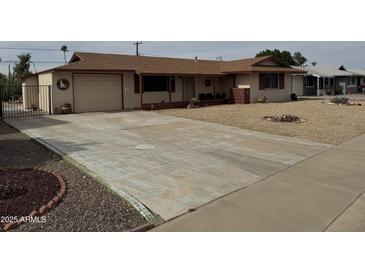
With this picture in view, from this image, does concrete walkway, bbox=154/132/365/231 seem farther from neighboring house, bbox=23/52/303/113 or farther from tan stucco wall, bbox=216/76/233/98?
tan stucco wall, bbox=216/76/233/98

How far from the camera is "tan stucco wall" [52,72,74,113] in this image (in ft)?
62.1

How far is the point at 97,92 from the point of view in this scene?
2070 centimetres

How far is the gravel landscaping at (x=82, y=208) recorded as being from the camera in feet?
14.2

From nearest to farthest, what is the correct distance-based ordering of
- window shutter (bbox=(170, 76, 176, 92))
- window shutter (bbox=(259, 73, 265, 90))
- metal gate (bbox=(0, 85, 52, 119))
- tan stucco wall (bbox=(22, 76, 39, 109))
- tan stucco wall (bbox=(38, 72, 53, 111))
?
metal gate (bbox=(0, 85, 52, 119))
tan stucco wall (bbox=(38, 72, 53, 111))
tan stucco wall (bbox=(22, 76, 39, 109))
window shutter (bbox=(170, 76, 176, 92))
window shutter (bbox=(259, 73, 265, 90))

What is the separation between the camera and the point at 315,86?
4006cm

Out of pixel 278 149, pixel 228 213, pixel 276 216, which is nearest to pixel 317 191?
pixel 276 216

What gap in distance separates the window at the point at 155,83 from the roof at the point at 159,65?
0.68m

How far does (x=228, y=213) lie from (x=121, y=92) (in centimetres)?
1793

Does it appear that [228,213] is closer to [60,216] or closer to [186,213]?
[186,213]

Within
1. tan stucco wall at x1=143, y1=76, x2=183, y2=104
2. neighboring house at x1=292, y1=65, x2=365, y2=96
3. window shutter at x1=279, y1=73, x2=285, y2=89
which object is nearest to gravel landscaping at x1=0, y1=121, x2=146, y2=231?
tan stucco wall at x1=143, y1=76, x2=183, y2=104

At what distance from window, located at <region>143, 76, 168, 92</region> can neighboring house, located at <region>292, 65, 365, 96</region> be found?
18951 mm

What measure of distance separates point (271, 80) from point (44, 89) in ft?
56.6

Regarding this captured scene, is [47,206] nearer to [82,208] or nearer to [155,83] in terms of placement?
[82,208]

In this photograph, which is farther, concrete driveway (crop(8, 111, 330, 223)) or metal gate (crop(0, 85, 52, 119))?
metal gate (crop(0, 85, 52, 119))
